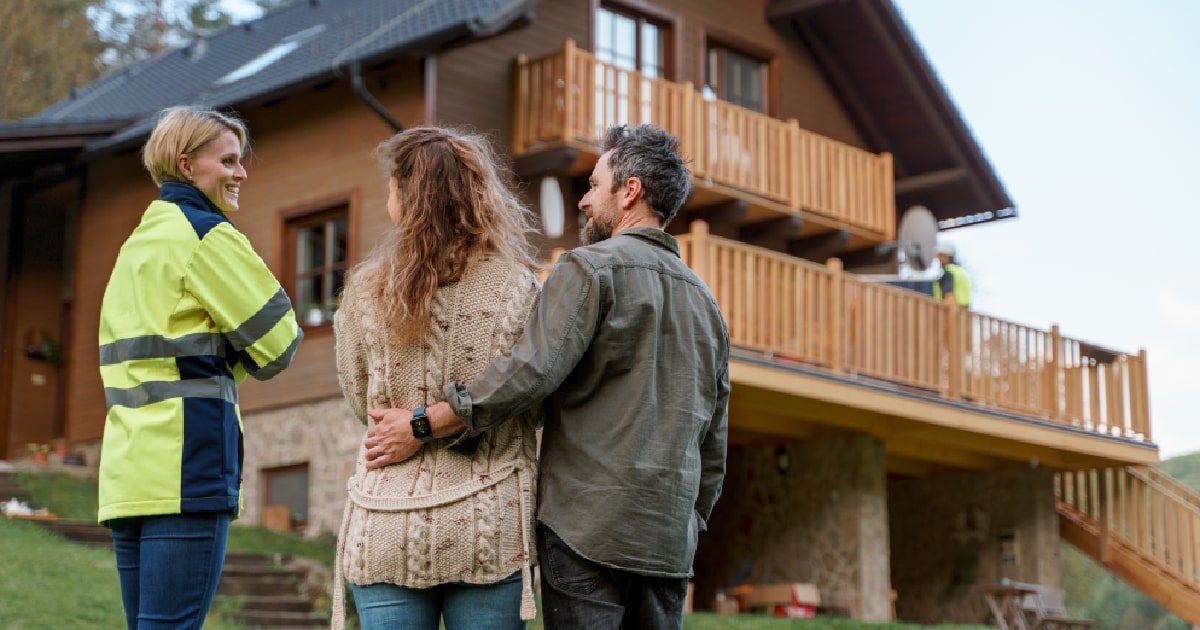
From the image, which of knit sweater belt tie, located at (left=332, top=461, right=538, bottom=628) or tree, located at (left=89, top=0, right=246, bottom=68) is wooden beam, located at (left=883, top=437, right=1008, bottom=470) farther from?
tree, located at (left=89, top=0, right=246, bottom=68)

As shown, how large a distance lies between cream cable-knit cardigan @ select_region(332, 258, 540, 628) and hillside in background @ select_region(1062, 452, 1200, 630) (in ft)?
66.8

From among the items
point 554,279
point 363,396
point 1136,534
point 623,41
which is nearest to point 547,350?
point 554,279

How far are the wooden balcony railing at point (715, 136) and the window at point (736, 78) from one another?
1332mm

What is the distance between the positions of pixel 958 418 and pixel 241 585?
23.9 ft

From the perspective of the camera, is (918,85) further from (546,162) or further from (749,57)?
(546,162)

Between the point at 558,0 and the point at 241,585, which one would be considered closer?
the point at 241,585

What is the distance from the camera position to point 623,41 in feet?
54.5

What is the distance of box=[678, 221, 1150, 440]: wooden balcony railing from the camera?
13430 millimetres

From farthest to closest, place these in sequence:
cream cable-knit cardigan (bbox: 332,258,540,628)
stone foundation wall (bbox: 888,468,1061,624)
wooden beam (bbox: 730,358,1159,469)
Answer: stone foundation wall (bbox: 888,468,1061,624), wooden beam (bbox: 730,358,1159,469), cream cable-knit cardigan (bbox: 332,258,540,628)

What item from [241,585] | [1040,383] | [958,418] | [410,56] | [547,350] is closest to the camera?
[547,350]

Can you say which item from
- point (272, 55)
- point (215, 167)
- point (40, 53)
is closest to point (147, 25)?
point (40, 53)

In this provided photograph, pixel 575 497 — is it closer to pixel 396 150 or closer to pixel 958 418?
pixel 396 150

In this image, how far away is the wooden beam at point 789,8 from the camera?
1808cm

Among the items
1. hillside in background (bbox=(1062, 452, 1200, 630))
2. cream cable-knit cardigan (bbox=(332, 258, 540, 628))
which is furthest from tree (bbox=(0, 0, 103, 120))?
cream cable-knit cardigan (bbox=(332, 258, 540, 628))
